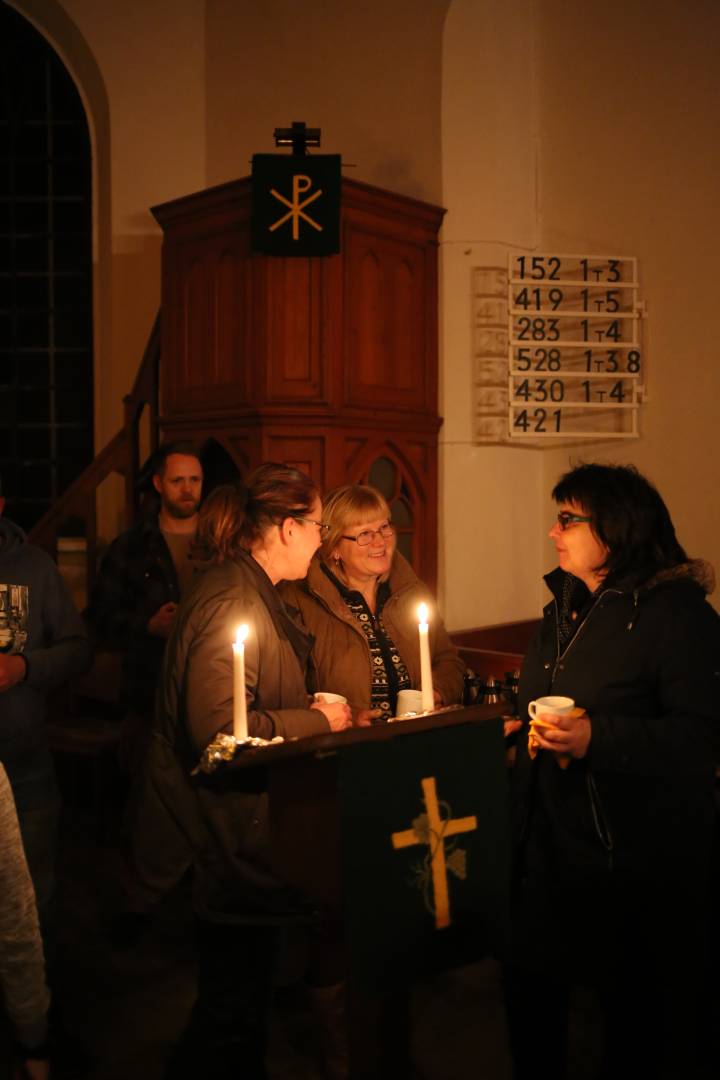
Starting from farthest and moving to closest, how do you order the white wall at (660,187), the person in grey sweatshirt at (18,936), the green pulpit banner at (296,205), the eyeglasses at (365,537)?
the white wall at (660,187) → the green pulpit banner at (296,205) → the eyeglasses at (365,537) → the person in grey sweatshirt at (18,936)

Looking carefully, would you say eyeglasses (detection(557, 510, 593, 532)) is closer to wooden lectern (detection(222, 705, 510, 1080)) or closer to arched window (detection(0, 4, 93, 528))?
wooden lectern (detection(222, 705, 510, 1080))

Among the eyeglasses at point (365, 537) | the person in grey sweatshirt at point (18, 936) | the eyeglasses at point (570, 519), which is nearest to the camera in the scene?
the person in grey sweatshirt at point (18, 936)

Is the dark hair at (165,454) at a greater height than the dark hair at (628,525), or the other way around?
the dark hair at (165,454)

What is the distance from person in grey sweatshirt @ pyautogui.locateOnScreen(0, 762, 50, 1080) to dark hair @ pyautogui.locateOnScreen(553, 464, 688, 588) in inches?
59.1

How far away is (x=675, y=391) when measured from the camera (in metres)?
5.89

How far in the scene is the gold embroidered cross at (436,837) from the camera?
1.68m

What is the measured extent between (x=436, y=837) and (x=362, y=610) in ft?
5.91

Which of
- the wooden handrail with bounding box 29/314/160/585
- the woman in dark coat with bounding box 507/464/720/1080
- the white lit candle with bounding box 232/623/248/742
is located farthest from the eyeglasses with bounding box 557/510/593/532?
the wooden handrail with bounding box 29/314/160/585

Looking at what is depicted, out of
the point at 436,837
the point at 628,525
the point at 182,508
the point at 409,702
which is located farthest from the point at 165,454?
the point at 436,837

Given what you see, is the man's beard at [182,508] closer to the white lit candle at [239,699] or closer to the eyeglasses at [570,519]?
the eyeglasses at [570,519]

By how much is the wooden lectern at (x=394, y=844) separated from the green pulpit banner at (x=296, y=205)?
3558mm

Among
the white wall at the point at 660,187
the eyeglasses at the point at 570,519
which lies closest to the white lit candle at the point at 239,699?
the eyeglasses at the point at 570,519

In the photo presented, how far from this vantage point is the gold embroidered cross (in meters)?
1.68

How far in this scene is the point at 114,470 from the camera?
580 cm
